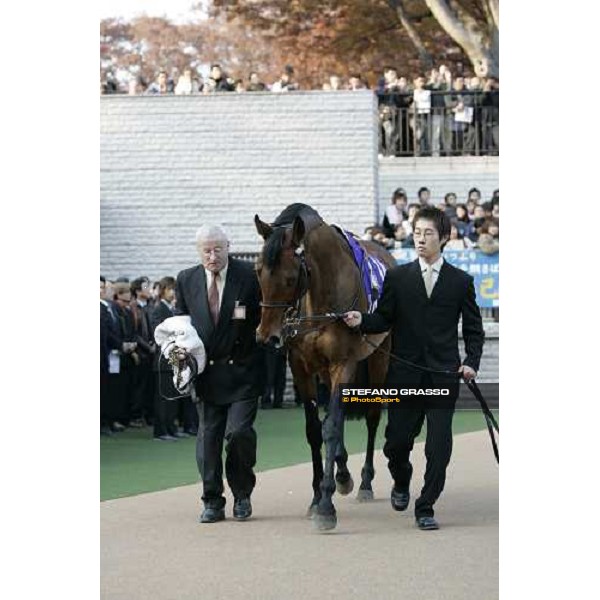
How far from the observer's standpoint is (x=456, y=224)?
23500 millimetres

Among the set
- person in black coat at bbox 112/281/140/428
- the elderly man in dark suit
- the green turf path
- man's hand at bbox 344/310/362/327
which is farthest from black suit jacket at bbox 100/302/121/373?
man's hand at bbox 344/310/362/327

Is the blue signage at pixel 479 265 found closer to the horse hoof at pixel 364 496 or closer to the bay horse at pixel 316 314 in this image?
the horse hoof at pixel 364 496

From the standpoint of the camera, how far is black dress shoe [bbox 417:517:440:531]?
10430 mm

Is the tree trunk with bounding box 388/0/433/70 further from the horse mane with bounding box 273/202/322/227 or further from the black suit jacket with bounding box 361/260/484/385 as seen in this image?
the black suit jacket with bounding box 361/260/484/385

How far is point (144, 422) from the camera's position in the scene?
20.8m

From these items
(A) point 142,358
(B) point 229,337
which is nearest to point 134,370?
(A) point 142,358

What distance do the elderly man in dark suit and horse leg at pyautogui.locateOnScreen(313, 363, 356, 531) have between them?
0.57 metres

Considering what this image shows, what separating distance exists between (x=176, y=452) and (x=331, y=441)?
6174 mm

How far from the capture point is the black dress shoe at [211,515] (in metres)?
11.1

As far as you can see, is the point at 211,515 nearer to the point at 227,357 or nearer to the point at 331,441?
the point at 331,441

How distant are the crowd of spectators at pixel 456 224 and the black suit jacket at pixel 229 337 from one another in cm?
1027
